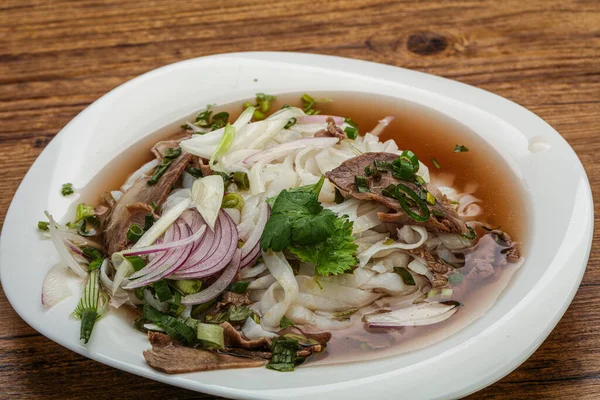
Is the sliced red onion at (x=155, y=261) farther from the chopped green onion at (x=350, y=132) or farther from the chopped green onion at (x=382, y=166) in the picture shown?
the chopped green onion at (x=350, y=132)

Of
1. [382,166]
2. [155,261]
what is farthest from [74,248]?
[382,166]

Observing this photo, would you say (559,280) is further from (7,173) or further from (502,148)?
(7,173)

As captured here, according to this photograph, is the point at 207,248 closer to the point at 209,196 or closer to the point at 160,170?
the point at 209,196

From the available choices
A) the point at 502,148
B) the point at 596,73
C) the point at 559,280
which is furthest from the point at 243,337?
the point at 596,73

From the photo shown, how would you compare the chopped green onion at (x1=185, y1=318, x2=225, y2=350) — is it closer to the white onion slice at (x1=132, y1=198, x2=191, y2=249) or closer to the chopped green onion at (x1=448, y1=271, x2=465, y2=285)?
the white onion slice at (x1=132, y1=198, x2=191, y2=249)

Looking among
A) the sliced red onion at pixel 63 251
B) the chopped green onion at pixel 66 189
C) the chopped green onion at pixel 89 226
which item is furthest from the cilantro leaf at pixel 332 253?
the chopped green onion at pixel 66 189

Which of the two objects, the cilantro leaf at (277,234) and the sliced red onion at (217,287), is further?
the sliced red onion at (217,287)
